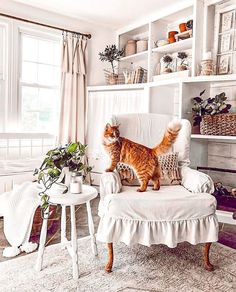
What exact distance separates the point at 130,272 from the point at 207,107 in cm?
191

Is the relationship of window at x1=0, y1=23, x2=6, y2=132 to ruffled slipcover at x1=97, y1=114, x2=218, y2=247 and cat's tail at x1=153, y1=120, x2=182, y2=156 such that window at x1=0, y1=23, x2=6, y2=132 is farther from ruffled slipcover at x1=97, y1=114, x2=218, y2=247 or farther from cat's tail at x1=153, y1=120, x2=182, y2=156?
cat's tail at x1=153, y1=120, x2=182, y2=156

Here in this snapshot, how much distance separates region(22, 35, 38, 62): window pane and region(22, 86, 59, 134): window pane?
38cm

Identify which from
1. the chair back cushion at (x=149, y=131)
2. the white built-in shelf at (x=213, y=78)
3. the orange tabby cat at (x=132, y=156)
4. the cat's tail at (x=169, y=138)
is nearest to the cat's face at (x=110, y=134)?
the orange tabby cat at (x=132, y=156)

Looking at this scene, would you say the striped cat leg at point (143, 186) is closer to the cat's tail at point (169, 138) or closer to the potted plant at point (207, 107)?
the cat's tail at point (169, 138)

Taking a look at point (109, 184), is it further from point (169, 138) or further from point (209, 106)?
point (209, 106)

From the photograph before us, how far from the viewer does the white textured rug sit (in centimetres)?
177

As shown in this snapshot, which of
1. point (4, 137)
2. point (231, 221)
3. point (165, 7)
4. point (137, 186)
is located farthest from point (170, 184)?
point (165, 7)

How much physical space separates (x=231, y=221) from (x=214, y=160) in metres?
0.74

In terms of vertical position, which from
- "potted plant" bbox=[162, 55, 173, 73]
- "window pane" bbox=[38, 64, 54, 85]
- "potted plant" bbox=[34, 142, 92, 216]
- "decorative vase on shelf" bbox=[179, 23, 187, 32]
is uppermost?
"decorative vase on shelf" bbox=[179, 23, 187, 32]

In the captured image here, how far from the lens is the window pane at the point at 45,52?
3.66 meters

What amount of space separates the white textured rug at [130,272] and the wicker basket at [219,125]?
1158mm

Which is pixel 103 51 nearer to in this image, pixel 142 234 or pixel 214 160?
pixel 214 160

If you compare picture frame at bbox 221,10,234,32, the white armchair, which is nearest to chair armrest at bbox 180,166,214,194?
the white armchair

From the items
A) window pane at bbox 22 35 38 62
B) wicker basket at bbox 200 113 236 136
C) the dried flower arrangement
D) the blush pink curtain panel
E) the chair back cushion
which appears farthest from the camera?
the blush pink curtain panel
